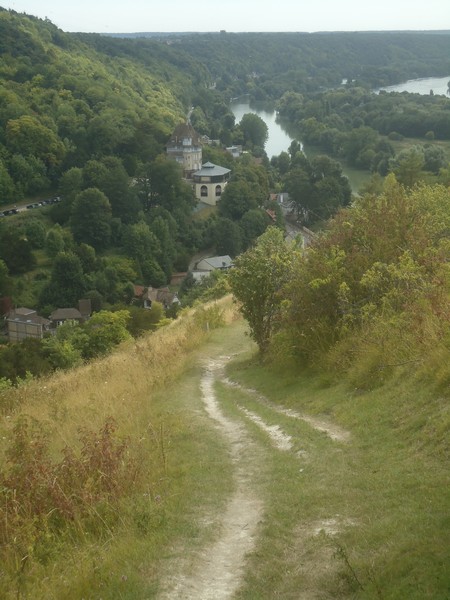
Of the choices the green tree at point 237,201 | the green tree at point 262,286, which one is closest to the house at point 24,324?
the green tree at point 237,201

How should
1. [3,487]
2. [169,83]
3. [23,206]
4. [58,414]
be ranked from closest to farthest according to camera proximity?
[3,487] → [58,414] → [23,206] → [169,83]

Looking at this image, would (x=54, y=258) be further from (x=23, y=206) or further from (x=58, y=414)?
(x=58, y=414)

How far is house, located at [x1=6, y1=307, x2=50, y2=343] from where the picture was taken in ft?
121

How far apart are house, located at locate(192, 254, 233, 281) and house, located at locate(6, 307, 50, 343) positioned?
11.9 meters

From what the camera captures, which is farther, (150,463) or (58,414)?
(58,414)

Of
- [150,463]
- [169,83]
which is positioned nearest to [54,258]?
[150,463]

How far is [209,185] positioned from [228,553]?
58.8m

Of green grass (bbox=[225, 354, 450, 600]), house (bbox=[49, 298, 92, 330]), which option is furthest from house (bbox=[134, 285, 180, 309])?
green grass (bbox=[225, 354, 450, 600])

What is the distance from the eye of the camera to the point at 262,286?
1296cm

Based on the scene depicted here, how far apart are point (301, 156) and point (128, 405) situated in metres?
63.4

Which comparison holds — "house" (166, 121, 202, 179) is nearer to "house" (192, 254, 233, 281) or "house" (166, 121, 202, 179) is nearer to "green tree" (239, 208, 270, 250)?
"green tree" (239, 208, 270, 250)

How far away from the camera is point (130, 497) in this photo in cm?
571

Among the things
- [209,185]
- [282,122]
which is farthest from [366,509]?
[282,122]

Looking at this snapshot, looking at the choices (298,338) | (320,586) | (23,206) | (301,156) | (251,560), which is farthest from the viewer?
(301,156)
